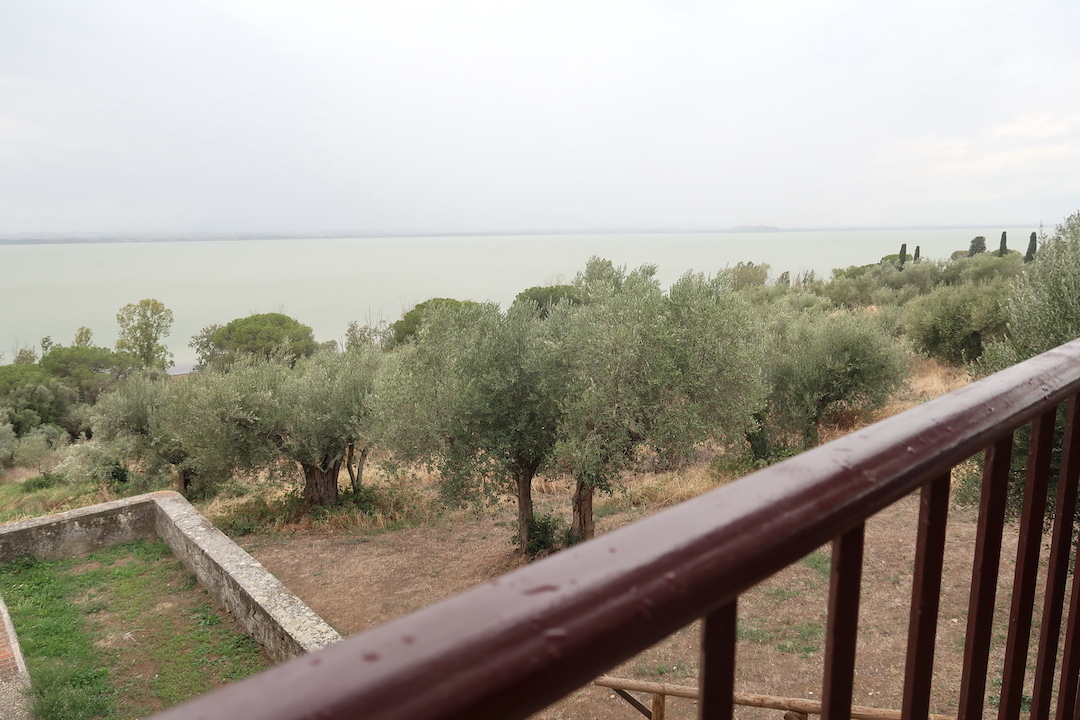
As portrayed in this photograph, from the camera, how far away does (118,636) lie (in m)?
9.92

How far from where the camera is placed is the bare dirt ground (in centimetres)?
823

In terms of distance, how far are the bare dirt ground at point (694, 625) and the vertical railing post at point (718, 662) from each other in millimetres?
Answer: 4687

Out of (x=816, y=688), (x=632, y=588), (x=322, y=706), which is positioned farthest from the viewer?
(x=816, y=688)

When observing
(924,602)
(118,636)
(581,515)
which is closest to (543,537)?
(581,515)

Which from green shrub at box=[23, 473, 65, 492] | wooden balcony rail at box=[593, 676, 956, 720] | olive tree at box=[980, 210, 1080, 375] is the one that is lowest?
green shrub at box=[23, 473, 65, 492]

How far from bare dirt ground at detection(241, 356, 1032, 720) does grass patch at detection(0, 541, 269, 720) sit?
206 centimetres

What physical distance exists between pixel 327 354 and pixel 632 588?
1920cm

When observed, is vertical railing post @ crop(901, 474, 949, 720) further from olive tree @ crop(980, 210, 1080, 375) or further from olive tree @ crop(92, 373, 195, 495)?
olive tree @ crop(92, 373, 195, 495)

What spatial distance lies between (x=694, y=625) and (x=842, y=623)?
236 inches

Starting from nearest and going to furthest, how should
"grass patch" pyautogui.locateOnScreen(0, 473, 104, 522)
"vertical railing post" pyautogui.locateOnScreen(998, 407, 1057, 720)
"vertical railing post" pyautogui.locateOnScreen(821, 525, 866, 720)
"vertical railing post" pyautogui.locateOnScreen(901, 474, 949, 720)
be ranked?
Result: 1. "vertical railing post" pyautogui.locateOnScreen(821, 525, 866, 720)
2. "vertical railing post" pyautogui.locateOnScreen(901, 474, 949, 720)
3. "vertical railing post" pyautogui.locateOnScreen(998, 407, 1057, 720)
4. "grass patch" pyautogui.locateOnScreen(0, 473, 104, 522)

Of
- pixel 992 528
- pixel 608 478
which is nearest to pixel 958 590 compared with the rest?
pixel 608 478

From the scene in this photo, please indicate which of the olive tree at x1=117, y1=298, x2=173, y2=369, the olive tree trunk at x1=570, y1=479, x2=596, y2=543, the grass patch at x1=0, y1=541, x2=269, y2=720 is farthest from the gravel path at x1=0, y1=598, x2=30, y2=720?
the olive tree at x1=117, y1=298, x2=173, y2=369

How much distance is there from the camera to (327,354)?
18.6 m

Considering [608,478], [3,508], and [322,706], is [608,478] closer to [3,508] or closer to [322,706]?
[322,706]
